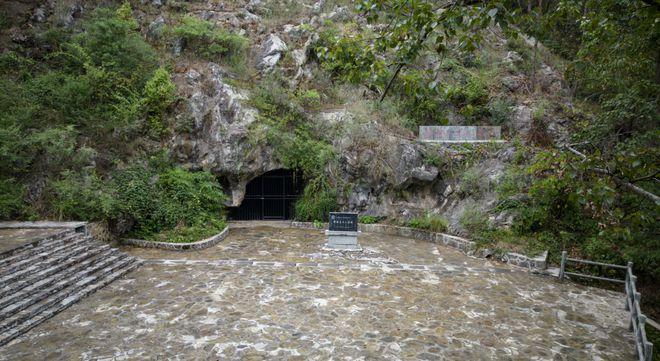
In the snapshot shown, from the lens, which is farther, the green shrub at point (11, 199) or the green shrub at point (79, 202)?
the green shrub at point (79, 202)

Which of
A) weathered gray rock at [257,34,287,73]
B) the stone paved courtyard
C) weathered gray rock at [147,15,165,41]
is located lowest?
the stone paved courtyard

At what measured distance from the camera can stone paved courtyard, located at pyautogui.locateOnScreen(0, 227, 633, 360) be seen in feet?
22.5

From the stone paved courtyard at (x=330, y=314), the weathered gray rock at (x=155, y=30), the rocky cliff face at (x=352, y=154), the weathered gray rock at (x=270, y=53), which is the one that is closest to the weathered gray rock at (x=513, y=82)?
the rocky cliff face at (x=352, y=154)

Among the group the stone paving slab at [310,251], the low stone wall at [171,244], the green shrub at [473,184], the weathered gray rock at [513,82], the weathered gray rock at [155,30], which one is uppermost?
the weathered gray rock at [155,30]

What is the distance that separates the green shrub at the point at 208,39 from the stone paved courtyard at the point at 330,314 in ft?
36.6

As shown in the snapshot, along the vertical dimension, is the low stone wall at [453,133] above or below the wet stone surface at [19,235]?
above

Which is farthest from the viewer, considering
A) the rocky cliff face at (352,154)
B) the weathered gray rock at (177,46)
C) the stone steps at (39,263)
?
the weathered gray rock at (177,46)

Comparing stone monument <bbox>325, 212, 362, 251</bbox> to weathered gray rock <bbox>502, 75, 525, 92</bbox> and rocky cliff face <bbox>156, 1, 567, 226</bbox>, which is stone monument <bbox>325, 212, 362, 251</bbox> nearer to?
rocky cliff face <bbox>156, 1, 567, 226</bbox>

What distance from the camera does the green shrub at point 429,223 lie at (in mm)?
14793

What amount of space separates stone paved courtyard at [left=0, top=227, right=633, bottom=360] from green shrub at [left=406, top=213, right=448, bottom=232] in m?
2.73

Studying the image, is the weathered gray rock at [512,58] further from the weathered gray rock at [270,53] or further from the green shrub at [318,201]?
the green shrub at [318,201]

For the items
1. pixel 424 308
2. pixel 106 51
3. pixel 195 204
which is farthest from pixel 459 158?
pixel 106 51

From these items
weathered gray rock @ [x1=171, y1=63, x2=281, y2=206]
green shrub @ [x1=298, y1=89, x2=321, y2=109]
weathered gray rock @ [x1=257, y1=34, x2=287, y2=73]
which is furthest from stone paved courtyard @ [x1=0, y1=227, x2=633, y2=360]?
weathered gray rock @ [x1=257, y1=34, x2=287, y2=73]

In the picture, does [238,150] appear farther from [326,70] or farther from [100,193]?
[326,70]
